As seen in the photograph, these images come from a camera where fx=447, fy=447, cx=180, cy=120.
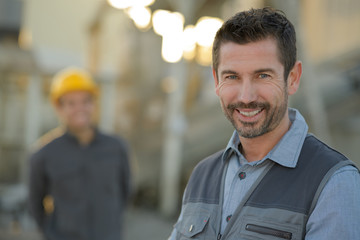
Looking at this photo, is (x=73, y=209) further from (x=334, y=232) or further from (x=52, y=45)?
(x=52, y=45)

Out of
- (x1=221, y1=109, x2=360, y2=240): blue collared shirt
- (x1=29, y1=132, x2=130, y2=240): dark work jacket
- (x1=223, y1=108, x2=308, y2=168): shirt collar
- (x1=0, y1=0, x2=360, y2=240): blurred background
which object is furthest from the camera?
(x1=0, y1=0, x2=360, y2=240): blurred background

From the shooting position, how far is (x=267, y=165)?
4.88ft

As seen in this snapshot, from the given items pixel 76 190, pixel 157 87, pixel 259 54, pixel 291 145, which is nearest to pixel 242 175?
pixel 291 145

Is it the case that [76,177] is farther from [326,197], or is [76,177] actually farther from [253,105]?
[326,197]

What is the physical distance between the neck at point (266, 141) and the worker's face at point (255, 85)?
0.02m

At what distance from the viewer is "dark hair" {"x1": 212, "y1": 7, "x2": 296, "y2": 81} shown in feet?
4.75

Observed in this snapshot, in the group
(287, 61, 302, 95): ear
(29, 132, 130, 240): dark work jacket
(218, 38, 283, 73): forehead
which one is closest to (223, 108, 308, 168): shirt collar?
(287, 61, 302, 95): ear

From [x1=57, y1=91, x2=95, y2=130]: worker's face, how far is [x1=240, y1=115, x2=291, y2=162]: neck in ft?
6.96

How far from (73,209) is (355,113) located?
6.32m

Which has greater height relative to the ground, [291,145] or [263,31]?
[263,31]

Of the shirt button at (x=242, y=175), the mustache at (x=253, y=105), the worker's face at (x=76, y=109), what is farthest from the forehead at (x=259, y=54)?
the worker's face at (x=76, y=109)

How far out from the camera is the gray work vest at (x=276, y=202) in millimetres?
1305

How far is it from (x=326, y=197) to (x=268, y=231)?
0.68ft

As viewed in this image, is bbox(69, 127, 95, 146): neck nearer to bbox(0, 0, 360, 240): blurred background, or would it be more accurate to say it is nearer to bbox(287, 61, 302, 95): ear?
bbox(287, 61, 302, 95): ear
